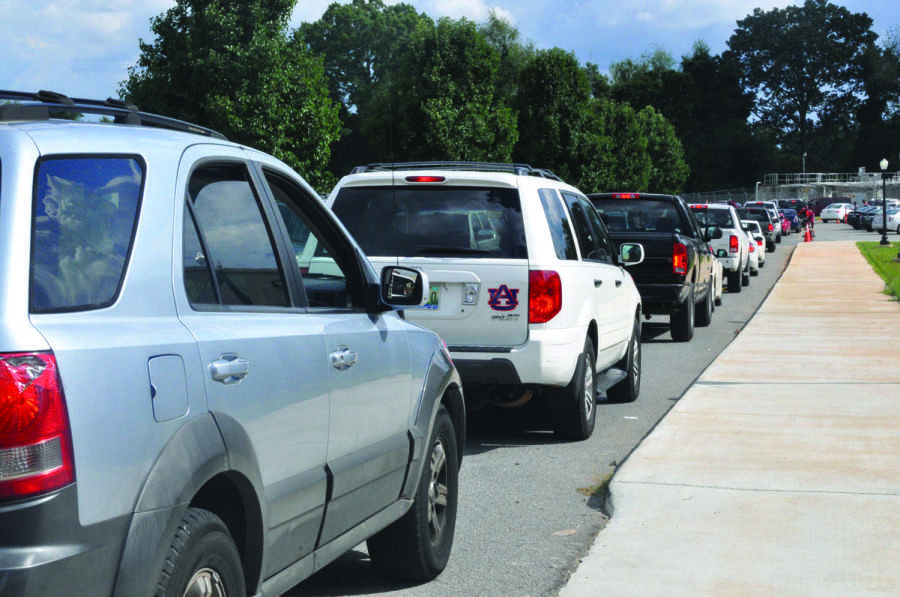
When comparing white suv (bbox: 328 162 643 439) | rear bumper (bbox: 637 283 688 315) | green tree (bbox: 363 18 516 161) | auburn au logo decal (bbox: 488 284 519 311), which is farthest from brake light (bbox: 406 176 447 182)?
green tree (bbox: 363 18 516 161)

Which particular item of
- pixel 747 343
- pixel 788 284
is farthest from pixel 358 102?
pixel 747 343

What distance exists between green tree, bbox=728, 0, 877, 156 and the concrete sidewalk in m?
146

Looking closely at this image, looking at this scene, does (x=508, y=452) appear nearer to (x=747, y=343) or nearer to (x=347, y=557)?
(x=347, y=557)

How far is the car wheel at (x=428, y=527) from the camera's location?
520cm

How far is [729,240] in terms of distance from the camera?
2567 centimetres

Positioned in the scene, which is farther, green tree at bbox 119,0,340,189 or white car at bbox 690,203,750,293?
green tree at bbox 119,0,340,189

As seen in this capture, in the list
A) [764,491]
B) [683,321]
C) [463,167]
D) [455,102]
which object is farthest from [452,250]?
[455,102]

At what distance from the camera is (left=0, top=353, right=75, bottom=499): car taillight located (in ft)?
8.62

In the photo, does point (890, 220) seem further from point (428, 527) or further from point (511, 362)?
point (428, 527)

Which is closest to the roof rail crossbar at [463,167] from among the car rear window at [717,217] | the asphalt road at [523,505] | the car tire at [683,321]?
the asphalt road at [523,505]

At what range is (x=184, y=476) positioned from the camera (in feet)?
10.1

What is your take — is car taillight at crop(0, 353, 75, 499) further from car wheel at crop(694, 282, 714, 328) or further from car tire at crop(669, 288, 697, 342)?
car wheel at crop(694, 282, 714, 328)

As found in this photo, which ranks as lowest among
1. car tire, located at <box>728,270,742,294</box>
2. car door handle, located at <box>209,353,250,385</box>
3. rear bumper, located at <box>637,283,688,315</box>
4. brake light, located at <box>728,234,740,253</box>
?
car tire, located at <box>728,270,742,294</box>

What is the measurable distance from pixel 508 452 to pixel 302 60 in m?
28.8
